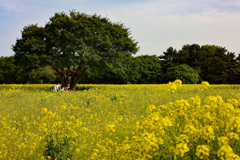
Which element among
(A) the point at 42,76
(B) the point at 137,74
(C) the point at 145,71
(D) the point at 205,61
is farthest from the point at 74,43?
(D) the point at 205,61

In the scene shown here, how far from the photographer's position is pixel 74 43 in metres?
24.9

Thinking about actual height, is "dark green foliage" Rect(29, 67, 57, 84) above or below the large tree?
below

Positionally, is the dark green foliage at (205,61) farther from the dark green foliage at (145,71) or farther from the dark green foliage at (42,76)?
the dark green foliage at (42,76)

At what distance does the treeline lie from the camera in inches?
1790

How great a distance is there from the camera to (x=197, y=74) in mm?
45375

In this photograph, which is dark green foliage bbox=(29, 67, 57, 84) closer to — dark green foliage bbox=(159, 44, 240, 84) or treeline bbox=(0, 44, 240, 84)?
treeline bbox=(0, 44, 240, 84)

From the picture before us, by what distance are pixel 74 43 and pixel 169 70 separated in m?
27.1

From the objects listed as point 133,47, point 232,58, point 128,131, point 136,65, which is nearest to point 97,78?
point 136,65

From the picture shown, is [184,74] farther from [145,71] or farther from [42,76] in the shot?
[42,76]

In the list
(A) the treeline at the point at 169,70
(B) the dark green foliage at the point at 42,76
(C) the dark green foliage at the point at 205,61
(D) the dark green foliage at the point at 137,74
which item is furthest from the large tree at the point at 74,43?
(C) the dark green foliage at the point at 205,61

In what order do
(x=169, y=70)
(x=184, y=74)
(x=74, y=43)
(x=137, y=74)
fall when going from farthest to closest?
(x=137, y=74)
(x=169, y=70)
(x=184, y=74)
(x=74, y=43)

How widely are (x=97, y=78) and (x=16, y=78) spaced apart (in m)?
20.5

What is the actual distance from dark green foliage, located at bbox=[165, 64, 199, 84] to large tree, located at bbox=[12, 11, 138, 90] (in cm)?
1909

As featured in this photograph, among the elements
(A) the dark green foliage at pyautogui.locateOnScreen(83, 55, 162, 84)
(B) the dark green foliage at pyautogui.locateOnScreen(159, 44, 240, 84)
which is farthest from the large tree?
(B) the dark green foliage at pyautogui.locateOnScreen(159, 44, 240, 84)
